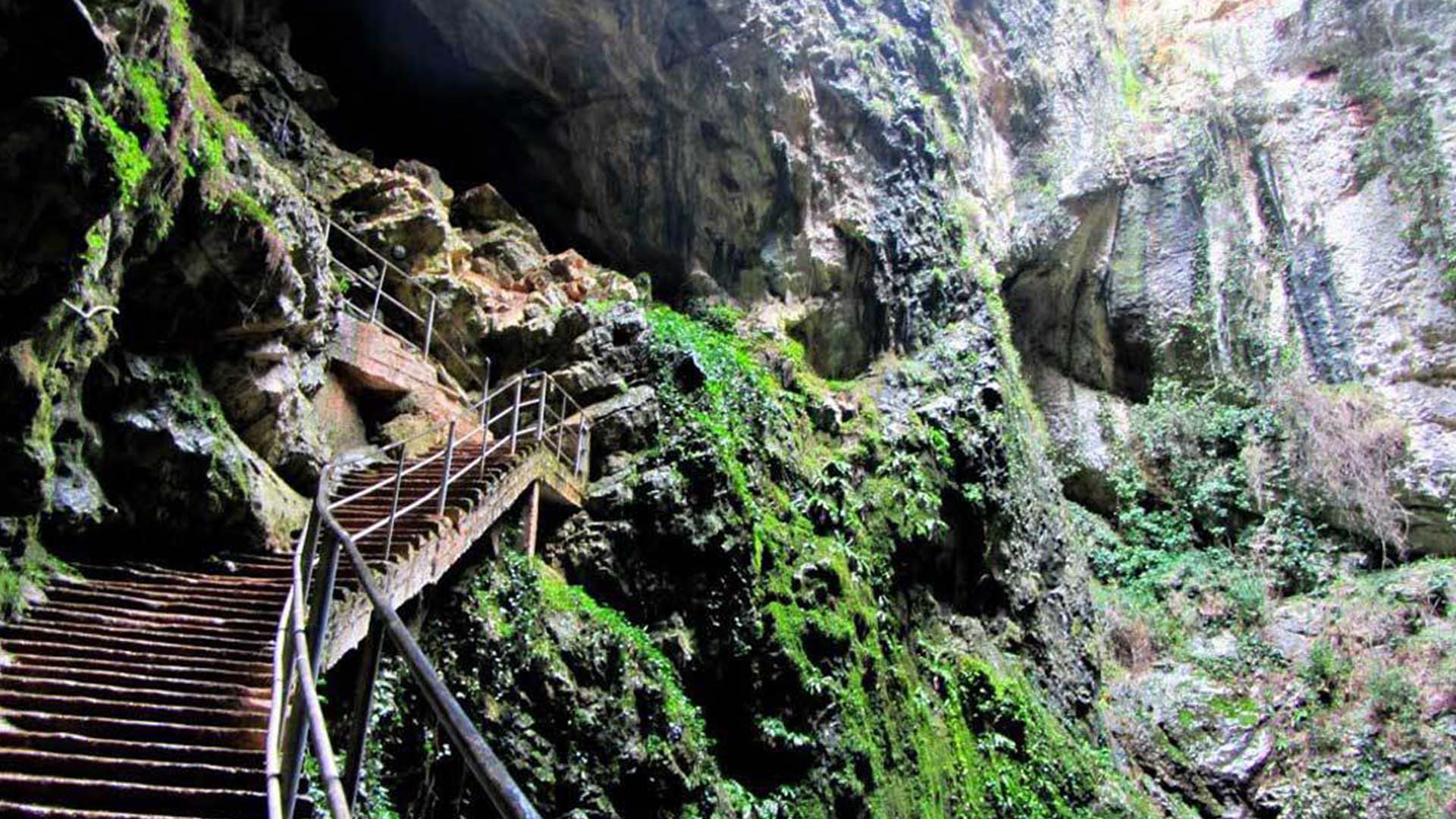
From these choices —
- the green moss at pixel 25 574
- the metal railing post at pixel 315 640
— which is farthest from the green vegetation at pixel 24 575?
the metal railing post at pixel 315 640

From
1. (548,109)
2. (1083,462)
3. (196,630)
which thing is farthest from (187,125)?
(1083,462)

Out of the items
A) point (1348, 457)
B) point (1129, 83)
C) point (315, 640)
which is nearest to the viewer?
point (315, 640)

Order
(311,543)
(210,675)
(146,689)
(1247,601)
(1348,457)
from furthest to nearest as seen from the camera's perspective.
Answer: (1348,457), (1247,601), (210,675), (311,543), (146,689)

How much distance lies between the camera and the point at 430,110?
19.6m

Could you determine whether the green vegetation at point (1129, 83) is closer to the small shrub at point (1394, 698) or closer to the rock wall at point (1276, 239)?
the rock wall at point (1276, 239)

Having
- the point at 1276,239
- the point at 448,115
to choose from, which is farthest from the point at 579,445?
the point at 1276,239

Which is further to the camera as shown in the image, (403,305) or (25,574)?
(403,305)

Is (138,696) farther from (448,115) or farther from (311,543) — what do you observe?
(448,115)

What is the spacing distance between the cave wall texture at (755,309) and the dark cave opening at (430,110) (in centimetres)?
10

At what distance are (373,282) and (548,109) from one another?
23.1 ft

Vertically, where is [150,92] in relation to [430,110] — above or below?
below

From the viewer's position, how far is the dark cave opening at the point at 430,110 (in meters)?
18.4

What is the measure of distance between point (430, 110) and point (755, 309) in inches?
351

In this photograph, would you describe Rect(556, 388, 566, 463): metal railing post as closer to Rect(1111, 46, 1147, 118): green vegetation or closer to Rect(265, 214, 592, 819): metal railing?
Rect(265, 214, 592, 819): metal railing
